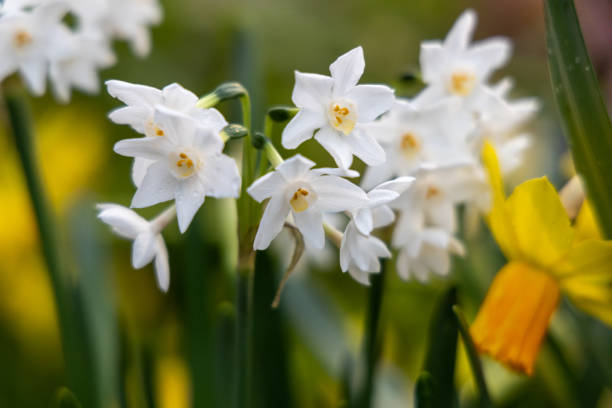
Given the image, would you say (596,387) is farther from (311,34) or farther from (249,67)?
(311,34)

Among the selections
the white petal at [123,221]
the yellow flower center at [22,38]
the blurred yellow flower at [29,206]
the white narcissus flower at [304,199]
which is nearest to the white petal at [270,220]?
the white narcissus flower at [304,199]

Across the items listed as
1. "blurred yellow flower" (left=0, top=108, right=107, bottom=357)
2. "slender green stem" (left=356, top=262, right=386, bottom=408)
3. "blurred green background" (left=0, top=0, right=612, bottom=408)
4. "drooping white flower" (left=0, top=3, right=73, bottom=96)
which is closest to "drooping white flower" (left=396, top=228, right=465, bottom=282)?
"slender green stem" (left=356, top=262, right=386, bottom=408)

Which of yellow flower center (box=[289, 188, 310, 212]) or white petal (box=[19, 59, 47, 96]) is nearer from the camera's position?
yellow flower center (box=[289, 188, 310, 212])

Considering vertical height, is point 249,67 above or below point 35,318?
Answer: above

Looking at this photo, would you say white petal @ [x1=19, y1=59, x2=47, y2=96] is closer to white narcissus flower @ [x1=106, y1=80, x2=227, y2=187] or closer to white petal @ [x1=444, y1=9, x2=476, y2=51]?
white narcissus flower @ [x1=106, y1=80, x2=227, y2=187]

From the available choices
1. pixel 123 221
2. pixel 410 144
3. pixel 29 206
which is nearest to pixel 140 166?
pixel 123 221

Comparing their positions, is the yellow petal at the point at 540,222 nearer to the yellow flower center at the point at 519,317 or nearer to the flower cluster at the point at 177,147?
the yellow flower center at the point at 519,317

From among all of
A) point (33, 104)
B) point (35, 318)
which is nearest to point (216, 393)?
point (35, 318)
